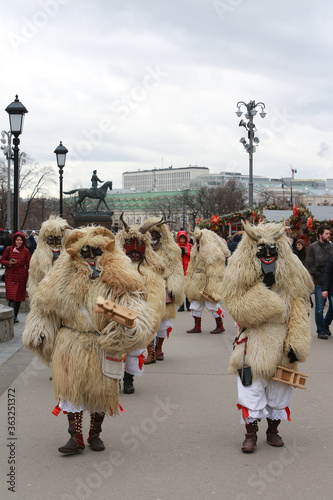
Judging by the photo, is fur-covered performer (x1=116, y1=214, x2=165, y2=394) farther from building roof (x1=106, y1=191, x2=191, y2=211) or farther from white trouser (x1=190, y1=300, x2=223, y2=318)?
building roof (x1=106, y1=191, x2=191, y2=211)

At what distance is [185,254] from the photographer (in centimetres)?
1599

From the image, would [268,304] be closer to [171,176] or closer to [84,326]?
[84,326]

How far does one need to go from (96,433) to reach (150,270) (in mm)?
3286

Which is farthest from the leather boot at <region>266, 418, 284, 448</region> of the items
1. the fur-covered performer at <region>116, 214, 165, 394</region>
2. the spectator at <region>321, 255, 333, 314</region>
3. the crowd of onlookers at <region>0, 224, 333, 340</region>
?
the spectator at <region>321, 255, 333, 314</region>

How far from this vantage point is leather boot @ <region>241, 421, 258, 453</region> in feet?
17.6

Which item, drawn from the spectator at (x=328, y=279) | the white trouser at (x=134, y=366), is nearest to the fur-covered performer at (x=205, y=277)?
the spectator at (x=328, y=279)

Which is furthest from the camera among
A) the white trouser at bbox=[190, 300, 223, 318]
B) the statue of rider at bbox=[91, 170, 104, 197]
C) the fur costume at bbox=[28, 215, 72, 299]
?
the statue of rider at bbox=[91, 170, 104, 197]

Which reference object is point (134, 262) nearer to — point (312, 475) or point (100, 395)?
point (100, 395)

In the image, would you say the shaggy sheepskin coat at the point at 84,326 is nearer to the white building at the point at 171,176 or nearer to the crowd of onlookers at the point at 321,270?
the crowd of onlookers at the point at 321,270

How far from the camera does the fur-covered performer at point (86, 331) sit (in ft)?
17.0

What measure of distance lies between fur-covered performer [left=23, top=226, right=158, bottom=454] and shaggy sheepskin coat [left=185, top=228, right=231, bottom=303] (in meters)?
6.95

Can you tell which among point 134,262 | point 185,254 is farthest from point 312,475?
point 185,254

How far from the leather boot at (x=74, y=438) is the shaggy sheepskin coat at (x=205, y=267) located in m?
7.07

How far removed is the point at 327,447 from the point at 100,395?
1.87m
